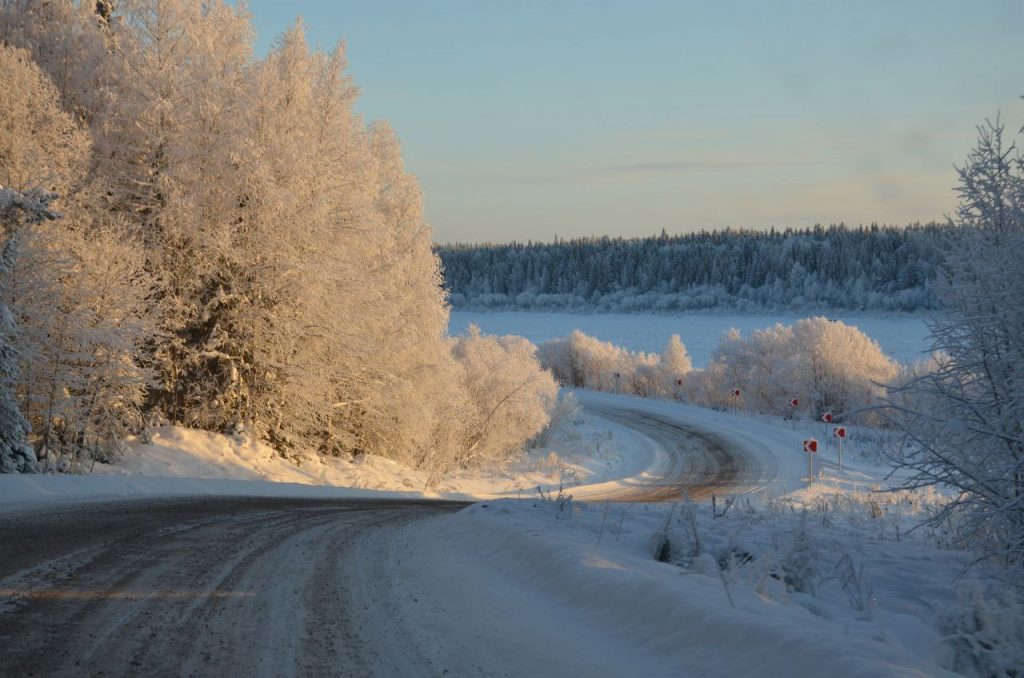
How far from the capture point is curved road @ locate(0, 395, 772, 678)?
5.01 meters

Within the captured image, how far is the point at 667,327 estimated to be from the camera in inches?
5551

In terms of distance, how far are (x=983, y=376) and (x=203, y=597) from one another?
8.07m

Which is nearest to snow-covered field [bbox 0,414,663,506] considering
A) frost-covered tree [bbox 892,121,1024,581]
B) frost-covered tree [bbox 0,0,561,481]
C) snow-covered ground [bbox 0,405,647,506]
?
snow-covered ground [bbox 0,405,647,506]

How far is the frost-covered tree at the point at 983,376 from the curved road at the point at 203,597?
2.98m

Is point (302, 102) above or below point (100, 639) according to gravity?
above

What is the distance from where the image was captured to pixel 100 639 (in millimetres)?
5207

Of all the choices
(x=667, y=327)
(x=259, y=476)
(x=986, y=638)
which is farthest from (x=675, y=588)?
(x=667, y=327)

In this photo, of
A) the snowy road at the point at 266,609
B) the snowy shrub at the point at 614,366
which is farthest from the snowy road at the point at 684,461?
the snowy shrub at the point at 614,366

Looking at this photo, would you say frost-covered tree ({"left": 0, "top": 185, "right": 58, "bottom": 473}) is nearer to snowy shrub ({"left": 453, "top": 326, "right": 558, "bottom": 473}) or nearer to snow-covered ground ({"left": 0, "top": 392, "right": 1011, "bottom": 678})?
snow-covered ground ({"left": 0, "top": 392, "right": 1011, "bottom": 678})

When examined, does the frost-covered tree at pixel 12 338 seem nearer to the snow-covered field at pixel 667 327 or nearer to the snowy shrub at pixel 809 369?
the snowy shrub at pixel 809 369

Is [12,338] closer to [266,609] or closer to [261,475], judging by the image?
[261,475]

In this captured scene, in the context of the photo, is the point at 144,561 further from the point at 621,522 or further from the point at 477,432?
the point at 477,432

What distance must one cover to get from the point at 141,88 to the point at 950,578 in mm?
18803


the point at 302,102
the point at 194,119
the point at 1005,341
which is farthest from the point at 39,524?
the point at 302,102
